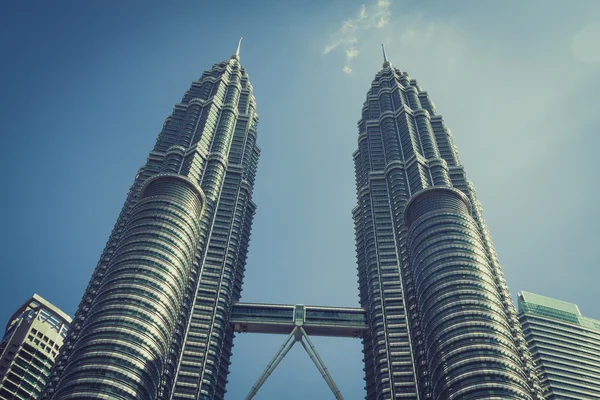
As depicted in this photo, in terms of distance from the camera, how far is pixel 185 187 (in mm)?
173750

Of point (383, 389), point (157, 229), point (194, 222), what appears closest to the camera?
point (383, 389)

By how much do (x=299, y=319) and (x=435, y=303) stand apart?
152ft

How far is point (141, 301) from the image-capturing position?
450 feet

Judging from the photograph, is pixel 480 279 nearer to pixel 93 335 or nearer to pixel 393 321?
pixel 393 321

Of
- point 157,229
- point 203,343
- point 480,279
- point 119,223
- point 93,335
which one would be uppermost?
point 119,223

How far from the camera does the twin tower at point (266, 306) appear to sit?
127m

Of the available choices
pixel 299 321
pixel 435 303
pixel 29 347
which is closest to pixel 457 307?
pixel 435 303

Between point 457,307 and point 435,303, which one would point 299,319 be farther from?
point 457,307

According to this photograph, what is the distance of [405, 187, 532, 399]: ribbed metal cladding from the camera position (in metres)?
124

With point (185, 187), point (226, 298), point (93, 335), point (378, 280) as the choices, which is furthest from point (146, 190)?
point (378, 280)

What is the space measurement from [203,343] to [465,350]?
2601 inches

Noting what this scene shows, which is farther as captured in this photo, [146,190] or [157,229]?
[146,190]

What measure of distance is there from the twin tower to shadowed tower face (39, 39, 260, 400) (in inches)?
13.6

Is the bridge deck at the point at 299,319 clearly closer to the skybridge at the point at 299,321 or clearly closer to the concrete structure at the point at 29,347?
the skybridge at the point at 299,321
